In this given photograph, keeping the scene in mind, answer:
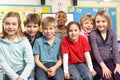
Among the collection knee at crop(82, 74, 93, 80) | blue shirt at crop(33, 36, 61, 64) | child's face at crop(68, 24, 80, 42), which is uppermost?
child's face at crop(68, 24, 80, 42)

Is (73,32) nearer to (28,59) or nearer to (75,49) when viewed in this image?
(75,49)

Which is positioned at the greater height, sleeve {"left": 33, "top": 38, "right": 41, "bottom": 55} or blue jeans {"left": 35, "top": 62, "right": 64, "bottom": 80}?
sleeve {"left": 33, "top": 38, "right": 41, "bottom": 55}

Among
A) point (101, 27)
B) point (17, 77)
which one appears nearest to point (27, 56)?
point (17, 77)

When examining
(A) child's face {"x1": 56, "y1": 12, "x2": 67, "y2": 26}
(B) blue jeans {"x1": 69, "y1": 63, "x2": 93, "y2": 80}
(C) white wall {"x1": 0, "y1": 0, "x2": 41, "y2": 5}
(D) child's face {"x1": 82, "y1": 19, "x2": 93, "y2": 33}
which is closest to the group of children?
(B) blue jeans {"x1": 69, "y1": 63, "x2": 93, "y2": 80}

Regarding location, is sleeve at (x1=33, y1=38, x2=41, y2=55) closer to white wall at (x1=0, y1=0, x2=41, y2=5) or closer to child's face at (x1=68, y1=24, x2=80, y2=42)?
child's face at (x1=68, y1=24, x2=80, y2=42)

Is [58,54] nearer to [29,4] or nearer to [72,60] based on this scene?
[72,60]

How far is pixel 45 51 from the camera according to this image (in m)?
1.96

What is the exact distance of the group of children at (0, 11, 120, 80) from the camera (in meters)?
1.83

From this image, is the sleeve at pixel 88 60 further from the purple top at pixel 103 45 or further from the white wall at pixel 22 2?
the white wall at pixel 22 2

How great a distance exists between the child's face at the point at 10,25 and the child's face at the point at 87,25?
0.85 m

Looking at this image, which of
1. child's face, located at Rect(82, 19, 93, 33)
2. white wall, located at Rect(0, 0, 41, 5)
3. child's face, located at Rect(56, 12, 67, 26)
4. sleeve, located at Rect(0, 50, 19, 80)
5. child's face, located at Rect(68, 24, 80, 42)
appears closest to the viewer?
sleeve, located at Rect(0, 50, 19, 80)

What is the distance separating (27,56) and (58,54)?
1.00ft

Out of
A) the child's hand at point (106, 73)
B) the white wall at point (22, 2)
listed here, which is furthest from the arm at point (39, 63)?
the white wall at point (22, 2)

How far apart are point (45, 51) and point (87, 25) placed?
0.67 m
